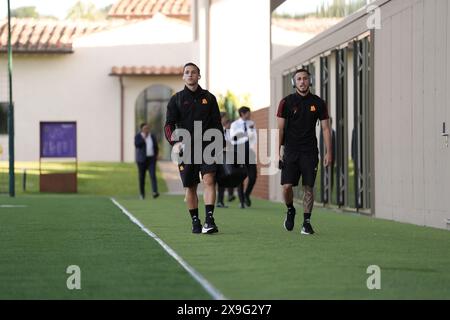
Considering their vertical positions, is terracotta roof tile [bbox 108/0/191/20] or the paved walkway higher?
terracotta roof tile [bbox 108/0/191/20]

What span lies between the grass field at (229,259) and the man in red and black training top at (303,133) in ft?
2.42

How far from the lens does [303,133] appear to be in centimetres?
A: 1500

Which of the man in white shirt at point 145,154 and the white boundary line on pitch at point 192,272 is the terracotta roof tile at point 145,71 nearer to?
the man in white shirt at point 145,154

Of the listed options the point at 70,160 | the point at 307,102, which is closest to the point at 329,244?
the point at 307,102

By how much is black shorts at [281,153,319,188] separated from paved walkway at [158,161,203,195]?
72.8 feet

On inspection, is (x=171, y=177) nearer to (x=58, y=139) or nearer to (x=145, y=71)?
(x=145, y=71)

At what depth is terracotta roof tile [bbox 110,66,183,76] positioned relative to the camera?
157 feet

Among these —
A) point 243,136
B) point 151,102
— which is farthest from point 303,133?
point 151,102

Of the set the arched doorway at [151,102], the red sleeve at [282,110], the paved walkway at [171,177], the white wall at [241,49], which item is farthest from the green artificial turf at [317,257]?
the arched doorway at [151,102]

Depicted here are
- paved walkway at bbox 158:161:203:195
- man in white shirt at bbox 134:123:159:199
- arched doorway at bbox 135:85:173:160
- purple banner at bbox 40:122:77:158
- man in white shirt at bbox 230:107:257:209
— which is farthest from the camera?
arched doorway at bbox 135:85:173:160

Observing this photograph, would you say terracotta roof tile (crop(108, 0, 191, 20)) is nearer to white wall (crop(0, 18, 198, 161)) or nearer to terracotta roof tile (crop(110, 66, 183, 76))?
white wall (crop(0, 18, 198, 161))

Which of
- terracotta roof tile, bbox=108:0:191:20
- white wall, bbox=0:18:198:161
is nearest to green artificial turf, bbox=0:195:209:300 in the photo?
white wall, bbox=0:18:198:161

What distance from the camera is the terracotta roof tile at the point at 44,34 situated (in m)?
48.2

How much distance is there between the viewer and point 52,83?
48.6m
